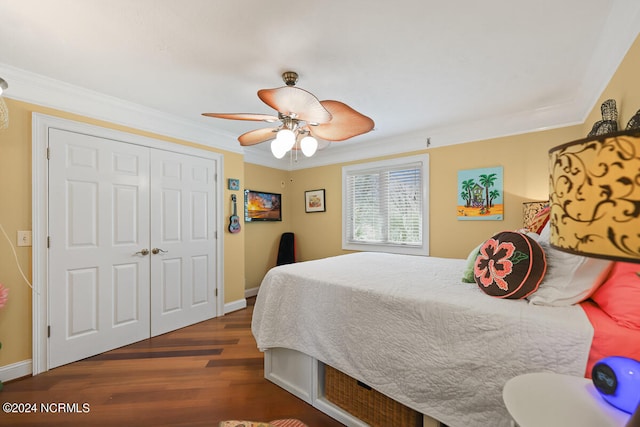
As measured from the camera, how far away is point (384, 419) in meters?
1.55

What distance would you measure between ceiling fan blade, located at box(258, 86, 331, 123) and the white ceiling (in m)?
0.39

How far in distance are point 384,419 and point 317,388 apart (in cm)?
48

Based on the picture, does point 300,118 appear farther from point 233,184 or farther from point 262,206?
point 262,206

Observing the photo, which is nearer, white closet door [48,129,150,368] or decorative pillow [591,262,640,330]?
decorative pillow [591,262,640,330]

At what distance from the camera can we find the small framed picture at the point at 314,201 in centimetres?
462

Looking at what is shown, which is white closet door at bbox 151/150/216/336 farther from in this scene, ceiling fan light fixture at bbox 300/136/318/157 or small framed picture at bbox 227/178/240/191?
ceiling fan light fixture at bbox 300/136/318/157

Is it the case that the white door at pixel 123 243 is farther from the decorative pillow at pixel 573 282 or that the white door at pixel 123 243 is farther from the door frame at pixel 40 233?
the decorative pillow at pixel 573 282

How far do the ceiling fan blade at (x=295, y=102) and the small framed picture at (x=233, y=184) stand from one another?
2.03m

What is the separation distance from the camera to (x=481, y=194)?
10.4 ft

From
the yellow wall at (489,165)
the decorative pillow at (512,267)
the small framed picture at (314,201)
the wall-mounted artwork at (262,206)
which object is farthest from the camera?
the small framed picture at (314,201)

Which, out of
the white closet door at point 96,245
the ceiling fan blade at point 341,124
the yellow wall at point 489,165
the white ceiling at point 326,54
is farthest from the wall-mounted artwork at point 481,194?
the white closet door at point 96,245

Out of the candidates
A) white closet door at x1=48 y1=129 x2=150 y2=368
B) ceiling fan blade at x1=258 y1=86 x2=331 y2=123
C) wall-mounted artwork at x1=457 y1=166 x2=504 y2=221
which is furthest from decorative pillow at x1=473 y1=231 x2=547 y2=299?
white closet door at x1=48 y1=129 x2=150 y2=368

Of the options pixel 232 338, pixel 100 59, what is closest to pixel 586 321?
pixel 232 338

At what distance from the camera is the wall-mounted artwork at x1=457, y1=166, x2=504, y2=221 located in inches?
120
